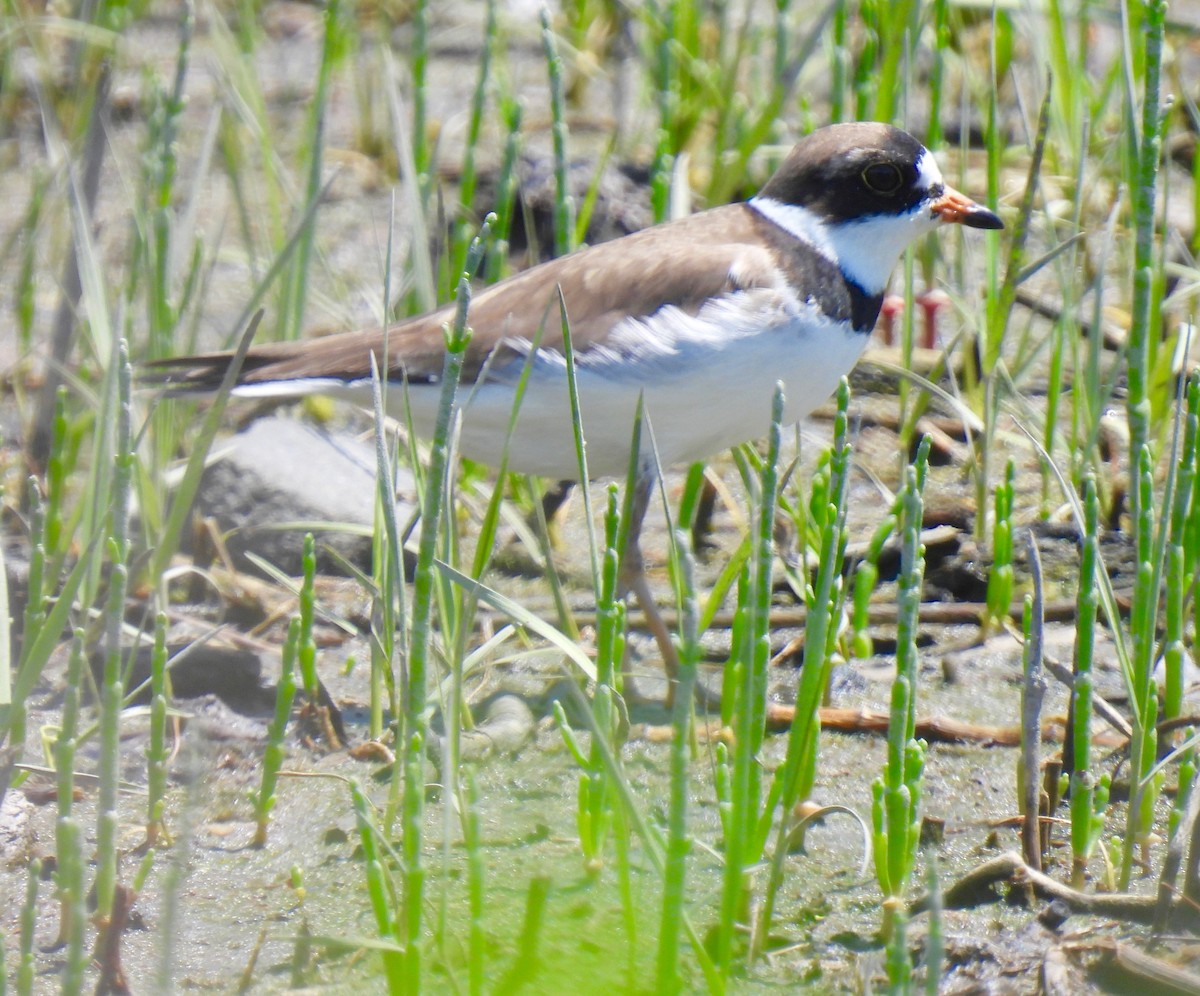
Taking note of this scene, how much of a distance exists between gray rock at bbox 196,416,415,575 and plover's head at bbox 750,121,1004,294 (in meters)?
1.08

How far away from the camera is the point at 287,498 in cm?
359

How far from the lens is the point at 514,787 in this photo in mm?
2871

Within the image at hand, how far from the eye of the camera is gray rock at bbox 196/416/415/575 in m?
3.58

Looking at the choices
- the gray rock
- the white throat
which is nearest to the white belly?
the white throat

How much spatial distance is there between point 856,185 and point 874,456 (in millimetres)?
884

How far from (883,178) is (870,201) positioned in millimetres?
54

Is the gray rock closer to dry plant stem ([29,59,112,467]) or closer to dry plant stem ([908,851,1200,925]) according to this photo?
dry plant stem ([29,59,112,467])

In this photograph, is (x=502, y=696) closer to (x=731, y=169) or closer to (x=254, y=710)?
(x=254, y=710)

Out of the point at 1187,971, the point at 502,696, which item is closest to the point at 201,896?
the point at 502,696

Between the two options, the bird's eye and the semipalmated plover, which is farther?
the bird's eye

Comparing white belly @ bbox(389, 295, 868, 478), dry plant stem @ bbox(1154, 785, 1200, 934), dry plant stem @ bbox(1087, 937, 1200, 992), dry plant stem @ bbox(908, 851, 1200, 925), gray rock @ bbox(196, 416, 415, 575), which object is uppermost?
white belly @ bbox(389, 295, 868, 478)

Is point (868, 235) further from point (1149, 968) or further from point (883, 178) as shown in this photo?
point (1149, 968)

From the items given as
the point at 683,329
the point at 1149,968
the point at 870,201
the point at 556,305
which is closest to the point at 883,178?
the point at 870,201

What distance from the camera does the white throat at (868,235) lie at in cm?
335
